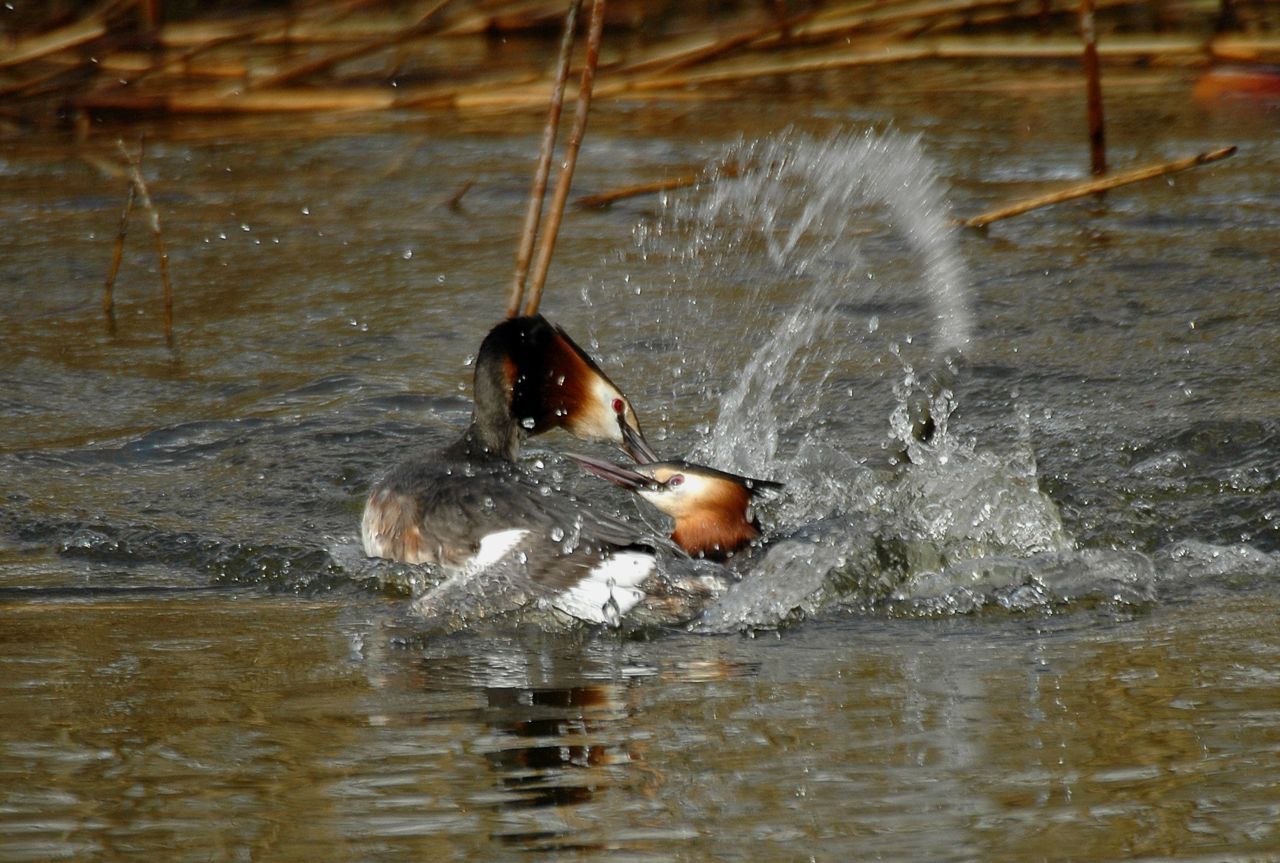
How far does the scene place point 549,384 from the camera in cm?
496

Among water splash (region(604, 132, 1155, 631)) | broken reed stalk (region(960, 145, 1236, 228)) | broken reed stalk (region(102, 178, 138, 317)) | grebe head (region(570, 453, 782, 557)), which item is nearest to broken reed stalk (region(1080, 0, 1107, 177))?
broken reed stalk (region(960, 145, 1236, 228))

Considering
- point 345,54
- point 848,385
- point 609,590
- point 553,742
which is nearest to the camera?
point 553,742

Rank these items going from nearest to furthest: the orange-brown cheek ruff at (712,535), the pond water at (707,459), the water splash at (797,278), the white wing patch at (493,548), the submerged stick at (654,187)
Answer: the pond water at (707,459)
the white wing patch at (493,548)
the orange-brown cheek ruff at (712,535)
the water splash at (797,278)
the submerged stick at (654,187)

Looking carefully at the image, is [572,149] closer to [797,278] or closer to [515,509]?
[515,509]

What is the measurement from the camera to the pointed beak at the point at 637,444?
4.93m

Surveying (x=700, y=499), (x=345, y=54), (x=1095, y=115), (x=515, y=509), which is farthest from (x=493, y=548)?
(x=345, y=54)

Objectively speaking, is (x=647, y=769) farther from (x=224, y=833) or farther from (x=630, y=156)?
(x=630, y=156)

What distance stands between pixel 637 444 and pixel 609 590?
1.12 metres

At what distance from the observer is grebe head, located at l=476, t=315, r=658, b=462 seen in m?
4.87

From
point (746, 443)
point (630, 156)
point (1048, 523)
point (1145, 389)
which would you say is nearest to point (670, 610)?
point (1048, 523)

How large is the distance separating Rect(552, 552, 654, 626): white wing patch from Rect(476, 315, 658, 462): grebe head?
965mm

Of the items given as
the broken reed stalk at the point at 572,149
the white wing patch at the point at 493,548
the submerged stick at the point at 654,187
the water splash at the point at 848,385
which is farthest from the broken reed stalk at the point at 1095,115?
the white wing patch at the point at 493,548

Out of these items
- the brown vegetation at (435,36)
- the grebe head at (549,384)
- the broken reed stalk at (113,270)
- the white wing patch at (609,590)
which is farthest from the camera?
the brown vegetation at (435,36)

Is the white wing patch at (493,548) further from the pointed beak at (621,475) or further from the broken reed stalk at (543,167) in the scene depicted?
the broken reed stalk at (543,167)
